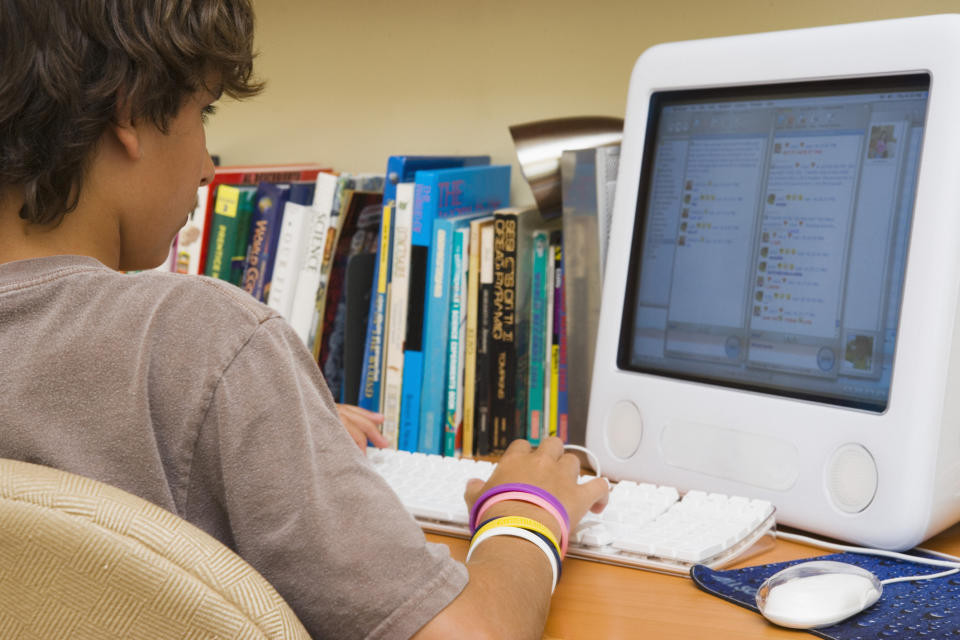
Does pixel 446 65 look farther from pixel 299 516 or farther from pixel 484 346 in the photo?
pixel 299 516

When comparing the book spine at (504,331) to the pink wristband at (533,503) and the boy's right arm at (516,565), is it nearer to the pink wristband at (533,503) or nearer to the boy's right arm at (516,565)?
the boy's right arm at (516,565)

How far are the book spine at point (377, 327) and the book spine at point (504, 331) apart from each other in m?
0.14

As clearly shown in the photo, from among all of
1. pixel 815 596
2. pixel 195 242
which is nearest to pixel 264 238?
pixel 195 242

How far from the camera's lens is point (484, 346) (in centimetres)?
113

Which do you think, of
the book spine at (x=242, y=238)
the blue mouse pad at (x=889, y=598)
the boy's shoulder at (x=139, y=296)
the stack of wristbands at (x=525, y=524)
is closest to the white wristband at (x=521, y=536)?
the stack of wristbands at (x=525, y=524)

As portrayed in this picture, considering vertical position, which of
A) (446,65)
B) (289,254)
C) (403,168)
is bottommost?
(289,254)

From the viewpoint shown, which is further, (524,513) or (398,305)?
(398,305)

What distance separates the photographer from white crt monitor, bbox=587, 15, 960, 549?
0.78 meters

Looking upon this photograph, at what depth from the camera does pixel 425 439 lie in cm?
115

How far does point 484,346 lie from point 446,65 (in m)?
0.51

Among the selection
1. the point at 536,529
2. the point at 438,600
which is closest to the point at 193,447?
the point at 438,600

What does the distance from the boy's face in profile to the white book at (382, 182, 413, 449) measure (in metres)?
0.46

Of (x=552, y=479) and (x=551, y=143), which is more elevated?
(x=551, y=143)

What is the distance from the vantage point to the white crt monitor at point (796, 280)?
2.55 feet
